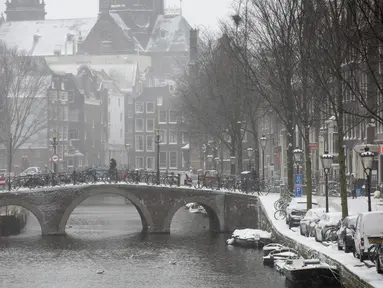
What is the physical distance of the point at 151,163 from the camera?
15725cm

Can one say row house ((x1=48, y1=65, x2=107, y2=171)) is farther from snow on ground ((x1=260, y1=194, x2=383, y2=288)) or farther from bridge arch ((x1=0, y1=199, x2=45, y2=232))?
snow on ground ((x1=260, y1=194, x2=383, y2=288))

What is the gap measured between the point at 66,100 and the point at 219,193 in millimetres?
77877

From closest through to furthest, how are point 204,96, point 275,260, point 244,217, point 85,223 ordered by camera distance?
point 275,260, point 244,217, point 85,223, point 204,96

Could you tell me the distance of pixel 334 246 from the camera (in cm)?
4584

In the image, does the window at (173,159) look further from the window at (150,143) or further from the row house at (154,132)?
the window at (150,143)

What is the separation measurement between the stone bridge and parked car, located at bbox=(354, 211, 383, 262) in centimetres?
3079

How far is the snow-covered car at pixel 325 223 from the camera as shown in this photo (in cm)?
4791

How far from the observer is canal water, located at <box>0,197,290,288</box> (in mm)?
50594

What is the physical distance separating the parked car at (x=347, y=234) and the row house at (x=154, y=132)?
10466 cm

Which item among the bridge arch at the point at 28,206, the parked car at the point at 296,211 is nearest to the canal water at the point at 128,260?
the bridge arch at the point at 28,206

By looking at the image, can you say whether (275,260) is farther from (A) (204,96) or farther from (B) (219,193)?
(A) (204,96)

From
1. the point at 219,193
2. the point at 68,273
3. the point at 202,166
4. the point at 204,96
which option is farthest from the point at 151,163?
the point at 68,273

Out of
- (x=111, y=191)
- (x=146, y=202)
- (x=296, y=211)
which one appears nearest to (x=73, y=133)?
(x=111, y=191)

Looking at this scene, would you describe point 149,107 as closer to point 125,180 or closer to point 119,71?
point 119,71
